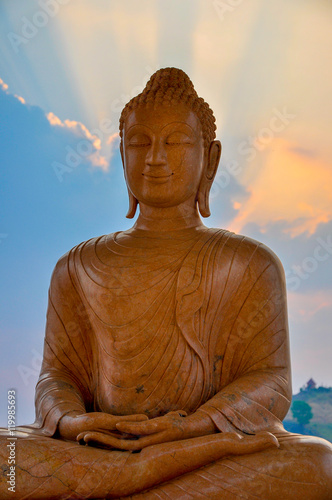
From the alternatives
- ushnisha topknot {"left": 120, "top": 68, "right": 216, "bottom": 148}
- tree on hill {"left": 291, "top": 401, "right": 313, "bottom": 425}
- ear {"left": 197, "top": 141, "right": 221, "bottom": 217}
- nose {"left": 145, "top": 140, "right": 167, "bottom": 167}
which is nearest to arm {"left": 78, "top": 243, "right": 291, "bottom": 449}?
ear {"left": 197, "top": 141, "right": 221, "bottom": 217}

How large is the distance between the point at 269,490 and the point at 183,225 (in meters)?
1.83

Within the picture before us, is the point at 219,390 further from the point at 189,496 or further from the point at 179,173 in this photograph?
the point at 179,173

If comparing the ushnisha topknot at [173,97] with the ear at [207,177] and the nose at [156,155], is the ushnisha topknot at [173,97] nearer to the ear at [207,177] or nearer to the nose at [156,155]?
the ear at [207,177]

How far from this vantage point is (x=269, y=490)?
12.4ft

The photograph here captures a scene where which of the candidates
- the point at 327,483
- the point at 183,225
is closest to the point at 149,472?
the point at 327,483

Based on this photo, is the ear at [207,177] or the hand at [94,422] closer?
the hand at [94,422]

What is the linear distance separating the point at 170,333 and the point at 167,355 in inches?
5.0

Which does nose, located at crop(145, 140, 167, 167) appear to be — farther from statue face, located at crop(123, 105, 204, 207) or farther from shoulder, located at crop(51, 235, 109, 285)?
shoulder, located at crop(51, 235, 109, 285)

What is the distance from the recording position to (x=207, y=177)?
5113 millimetres

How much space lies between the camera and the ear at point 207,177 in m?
5.07

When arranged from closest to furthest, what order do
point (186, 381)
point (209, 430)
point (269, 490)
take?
1. point (269, 490)
2. point (209, 430)
3. point (186, 381)

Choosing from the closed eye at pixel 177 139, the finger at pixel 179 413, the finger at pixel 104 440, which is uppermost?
the closed eye at pixel 177 139

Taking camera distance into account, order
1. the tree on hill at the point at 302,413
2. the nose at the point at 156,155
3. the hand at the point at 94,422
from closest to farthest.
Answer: the hand at the point at 94,422
the nose at the point at 156,155
the tree on hill at the point at 302,413

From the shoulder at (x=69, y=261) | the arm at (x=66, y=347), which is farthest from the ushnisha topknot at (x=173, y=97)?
the arm at (x=66, y=347)
